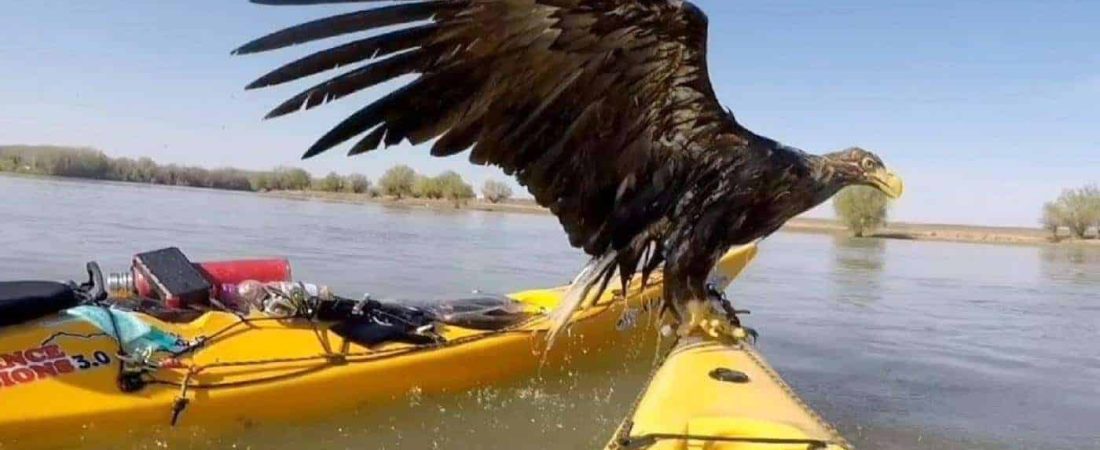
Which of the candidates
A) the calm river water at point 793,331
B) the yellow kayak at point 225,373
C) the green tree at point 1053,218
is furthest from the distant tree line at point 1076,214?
the yellow kayak at point 225,373

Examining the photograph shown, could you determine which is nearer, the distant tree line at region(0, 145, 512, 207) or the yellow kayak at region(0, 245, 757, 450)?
the yellow kayak at region(0, 245, 757, 450)

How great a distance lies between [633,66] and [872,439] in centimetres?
357

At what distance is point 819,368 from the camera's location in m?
7.79

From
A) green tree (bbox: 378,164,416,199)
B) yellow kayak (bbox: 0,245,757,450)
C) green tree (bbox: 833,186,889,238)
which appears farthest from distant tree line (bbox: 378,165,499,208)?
yellow kayak (bbox: 0,245,757,450)

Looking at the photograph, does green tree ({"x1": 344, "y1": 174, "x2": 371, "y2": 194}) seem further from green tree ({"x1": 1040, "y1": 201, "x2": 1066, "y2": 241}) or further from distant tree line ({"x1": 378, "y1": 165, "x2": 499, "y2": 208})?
green tree ({"x1": 1040, "y1": 201, "x2": 1066, "y2": 241})

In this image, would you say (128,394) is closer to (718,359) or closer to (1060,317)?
(718,359)

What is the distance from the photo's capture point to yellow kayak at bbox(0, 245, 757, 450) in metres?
4.66

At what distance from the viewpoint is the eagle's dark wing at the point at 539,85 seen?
3.08 meters

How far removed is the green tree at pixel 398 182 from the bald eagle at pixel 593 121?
56.6 metres

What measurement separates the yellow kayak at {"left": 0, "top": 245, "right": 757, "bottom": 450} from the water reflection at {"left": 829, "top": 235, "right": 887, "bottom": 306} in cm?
781

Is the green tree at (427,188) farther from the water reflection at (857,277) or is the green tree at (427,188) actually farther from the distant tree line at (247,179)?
the water reflection at (857,277)

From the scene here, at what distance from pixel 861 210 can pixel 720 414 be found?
41.1 m

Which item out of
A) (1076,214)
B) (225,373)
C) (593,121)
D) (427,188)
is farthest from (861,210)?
(593,121)

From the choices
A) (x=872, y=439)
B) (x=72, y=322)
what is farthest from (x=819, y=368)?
(x=72, y=322)
